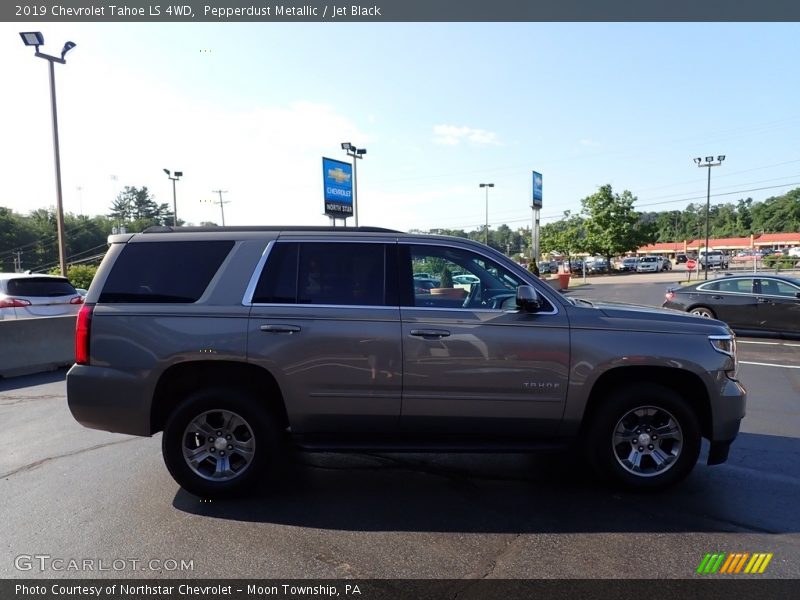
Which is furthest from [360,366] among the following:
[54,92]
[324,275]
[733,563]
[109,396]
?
[54,92]

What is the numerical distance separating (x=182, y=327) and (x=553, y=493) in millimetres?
3169

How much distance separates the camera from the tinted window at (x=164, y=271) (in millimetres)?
4074

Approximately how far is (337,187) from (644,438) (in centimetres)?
2677

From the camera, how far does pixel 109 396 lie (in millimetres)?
3979

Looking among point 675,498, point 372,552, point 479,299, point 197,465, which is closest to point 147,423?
point 197,465

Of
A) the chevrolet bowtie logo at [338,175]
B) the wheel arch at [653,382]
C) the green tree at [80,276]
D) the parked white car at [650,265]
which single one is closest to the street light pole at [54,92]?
the green tree at [80,276]

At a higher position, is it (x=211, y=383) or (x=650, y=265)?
(x=211, y=383)

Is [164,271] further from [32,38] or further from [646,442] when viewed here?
[32,38]

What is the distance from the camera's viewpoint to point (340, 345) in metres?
3.94

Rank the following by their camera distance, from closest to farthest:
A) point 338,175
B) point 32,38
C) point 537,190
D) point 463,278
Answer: point 463,278, point 32,38, point 338,175, point 537,190

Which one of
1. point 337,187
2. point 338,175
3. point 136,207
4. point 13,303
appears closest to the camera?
point 13,303

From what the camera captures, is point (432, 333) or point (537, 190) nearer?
point (432, 333)

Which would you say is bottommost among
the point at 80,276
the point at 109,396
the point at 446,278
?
the point at 109,396

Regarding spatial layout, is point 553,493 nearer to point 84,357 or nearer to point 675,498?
point 675,498
